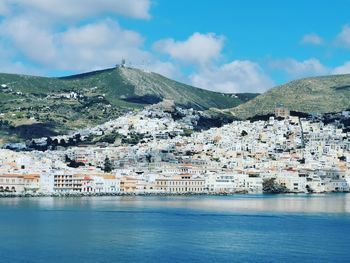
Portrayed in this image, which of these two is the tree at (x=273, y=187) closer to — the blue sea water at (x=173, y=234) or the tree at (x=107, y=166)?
the tree at (x=107, y=166)

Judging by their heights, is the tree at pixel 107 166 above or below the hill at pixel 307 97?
below

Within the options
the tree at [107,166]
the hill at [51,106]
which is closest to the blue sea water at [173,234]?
the tree at [107,166]

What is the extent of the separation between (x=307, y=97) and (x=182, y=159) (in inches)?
2666

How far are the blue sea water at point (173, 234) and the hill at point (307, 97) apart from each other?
102733 millimetres

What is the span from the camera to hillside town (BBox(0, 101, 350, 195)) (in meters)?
90.3

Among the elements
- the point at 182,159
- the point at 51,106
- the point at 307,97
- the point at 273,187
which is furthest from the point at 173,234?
the point at 307,97

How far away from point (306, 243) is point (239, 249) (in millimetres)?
4142

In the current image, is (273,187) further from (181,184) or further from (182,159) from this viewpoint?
(182,159)

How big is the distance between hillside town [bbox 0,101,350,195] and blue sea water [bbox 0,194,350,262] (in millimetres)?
26467

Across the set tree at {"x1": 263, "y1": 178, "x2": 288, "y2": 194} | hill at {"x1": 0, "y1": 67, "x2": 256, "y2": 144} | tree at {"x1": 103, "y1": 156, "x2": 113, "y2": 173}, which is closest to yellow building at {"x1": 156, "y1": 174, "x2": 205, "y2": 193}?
tree at {"x1": 263, "y1": 178, "x2": 288, "y2": 194}

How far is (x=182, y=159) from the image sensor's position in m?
110

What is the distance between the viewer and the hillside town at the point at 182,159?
296 feet

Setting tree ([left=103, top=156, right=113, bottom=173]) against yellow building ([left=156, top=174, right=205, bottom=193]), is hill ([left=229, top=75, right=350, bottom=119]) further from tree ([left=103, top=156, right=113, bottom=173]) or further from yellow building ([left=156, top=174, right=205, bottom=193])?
yellow building ([left=156, top=174, right=205, bottom=193])

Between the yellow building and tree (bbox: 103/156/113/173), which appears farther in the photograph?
tree (bbox: 103/156/113/173)
